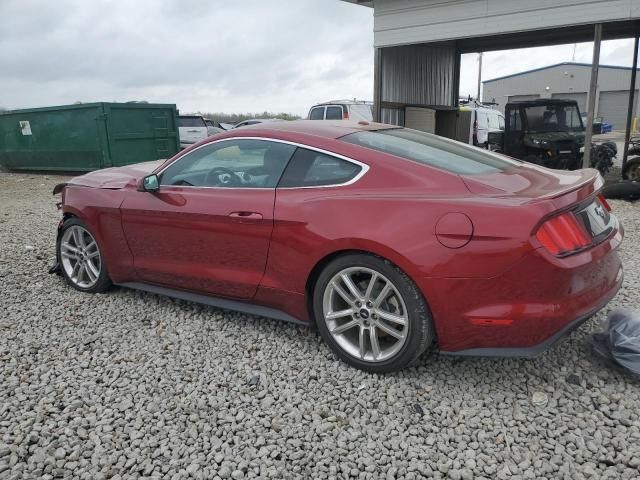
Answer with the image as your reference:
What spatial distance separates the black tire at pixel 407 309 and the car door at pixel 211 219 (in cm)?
49

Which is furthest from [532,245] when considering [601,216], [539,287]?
[601,216]

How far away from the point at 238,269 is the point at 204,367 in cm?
65

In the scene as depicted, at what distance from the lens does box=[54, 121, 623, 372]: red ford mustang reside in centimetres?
254

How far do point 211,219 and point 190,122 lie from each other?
1370 cm

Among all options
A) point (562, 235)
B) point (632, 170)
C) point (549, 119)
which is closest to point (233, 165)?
point (562, 235)

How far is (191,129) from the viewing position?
52.3 ft

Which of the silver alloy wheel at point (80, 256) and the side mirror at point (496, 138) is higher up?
the side mirror at point (496, 138)

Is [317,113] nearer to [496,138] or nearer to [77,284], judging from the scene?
[496,138]

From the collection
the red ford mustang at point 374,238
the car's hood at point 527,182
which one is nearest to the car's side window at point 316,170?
the red ford mustang at point 374,238

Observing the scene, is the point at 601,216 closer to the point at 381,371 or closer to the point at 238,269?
the point at 381,371

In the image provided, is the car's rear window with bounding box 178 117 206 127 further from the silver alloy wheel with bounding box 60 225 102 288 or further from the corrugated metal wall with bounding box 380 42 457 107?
the silver alloy wheel with bounding box 60 225 102 288

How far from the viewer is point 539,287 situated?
8.16ft

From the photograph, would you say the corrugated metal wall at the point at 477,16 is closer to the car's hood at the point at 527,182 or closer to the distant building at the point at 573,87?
the car's hood at the point at 527,182

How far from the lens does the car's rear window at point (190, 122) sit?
53.0ft
